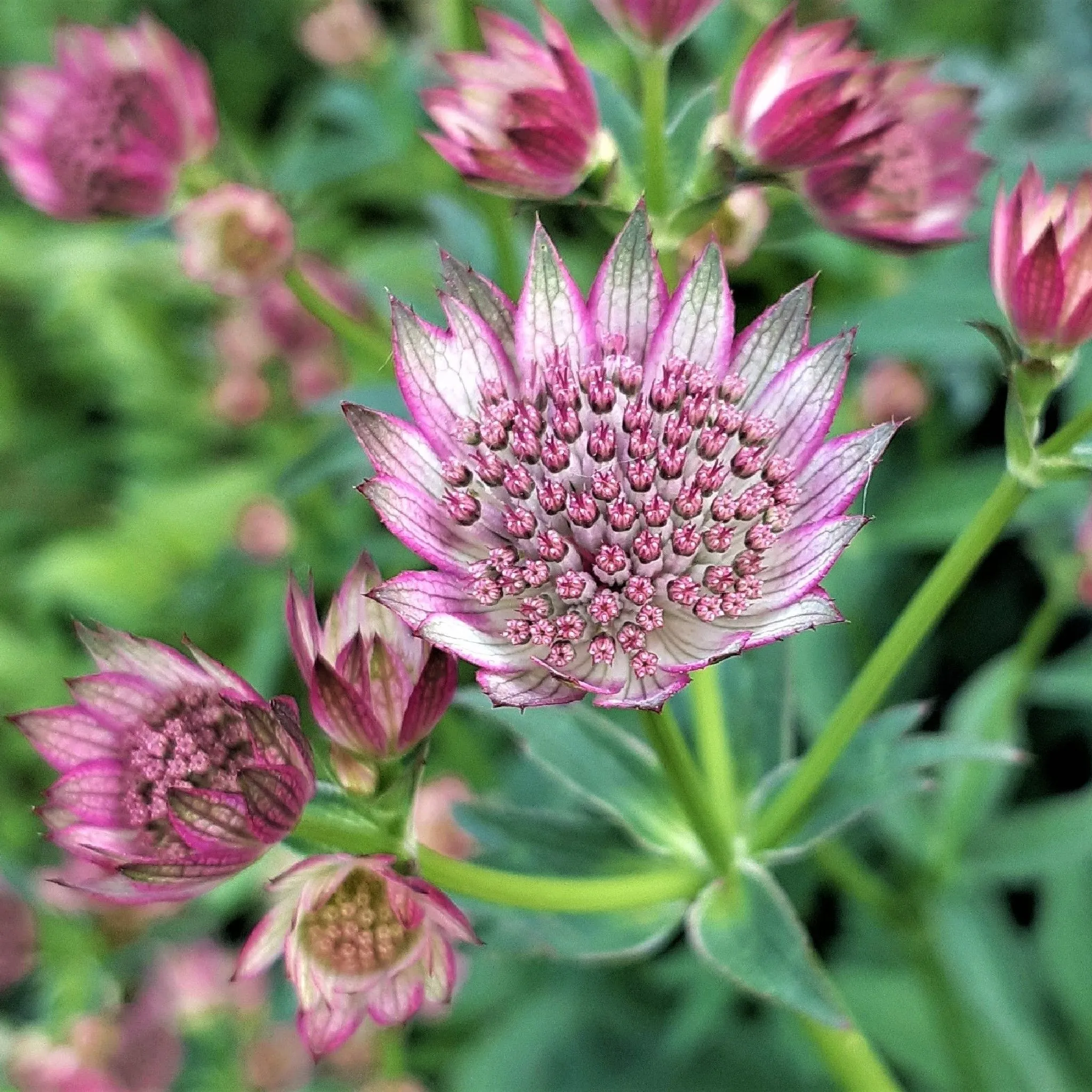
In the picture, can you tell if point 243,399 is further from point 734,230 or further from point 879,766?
point 879,766

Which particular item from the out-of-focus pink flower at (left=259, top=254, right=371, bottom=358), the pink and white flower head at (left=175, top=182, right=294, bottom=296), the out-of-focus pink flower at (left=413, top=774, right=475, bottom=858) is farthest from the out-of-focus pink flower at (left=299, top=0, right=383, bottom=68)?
the out-of-focus pink flower at (left=413, top=774, right=475, bottom=858)

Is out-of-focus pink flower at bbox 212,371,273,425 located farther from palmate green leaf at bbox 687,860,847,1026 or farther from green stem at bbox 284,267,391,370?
palmate green leaf at bbox 687,860,847,1026

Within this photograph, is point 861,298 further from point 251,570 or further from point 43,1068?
point 43,1068

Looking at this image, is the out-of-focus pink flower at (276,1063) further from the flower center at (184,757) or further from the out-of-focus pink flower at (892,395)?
the out-of-focus pink flower at (892,395)

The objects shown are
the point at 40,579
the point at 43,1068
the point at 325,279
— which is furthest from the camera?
the point at 40,579

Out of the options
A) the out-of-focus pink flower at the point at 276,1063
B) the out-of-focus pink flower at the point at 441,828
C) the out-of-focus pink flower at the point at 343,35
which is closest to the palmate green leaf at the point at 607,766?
the out-of-focus pink flower at the point at 441,828

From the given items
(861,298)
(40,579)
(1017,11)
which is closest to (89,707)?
(861,298)
